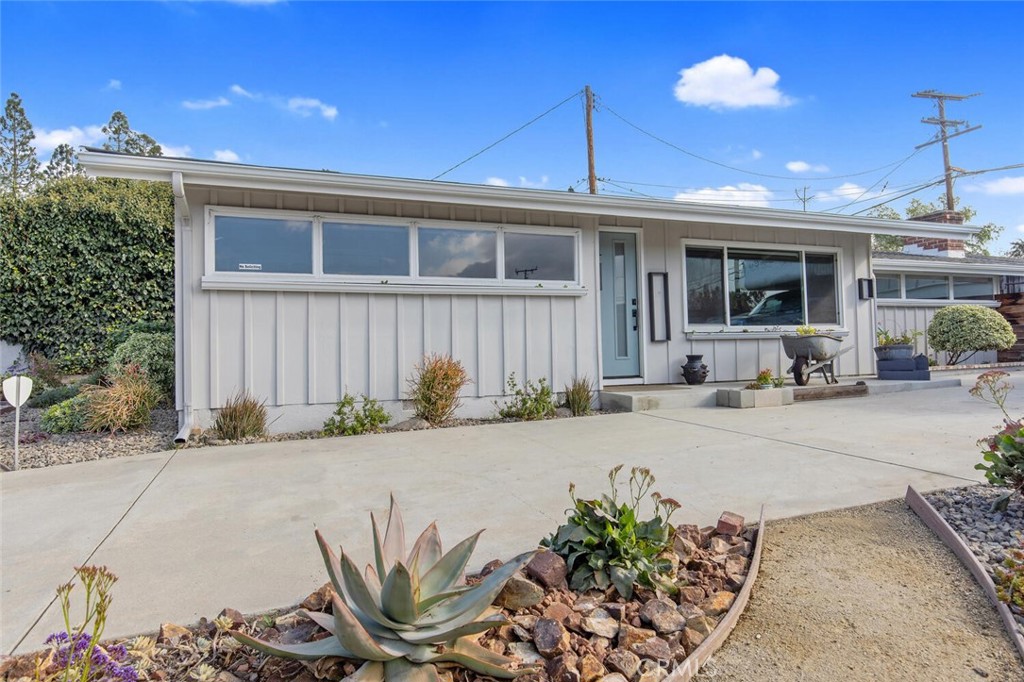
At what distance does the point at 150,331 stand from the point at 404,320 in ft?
14.6

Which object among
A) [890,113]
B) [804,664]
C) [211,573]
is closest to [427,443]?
[211,573]

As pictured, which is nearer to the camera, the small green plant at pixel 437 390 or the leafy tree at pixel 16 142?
the small green plant at pixel 437 390

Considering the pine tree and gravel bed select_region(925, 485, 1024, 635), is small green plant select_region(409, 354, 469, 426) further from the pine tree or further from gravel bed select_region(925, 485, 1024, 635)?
the pine tree

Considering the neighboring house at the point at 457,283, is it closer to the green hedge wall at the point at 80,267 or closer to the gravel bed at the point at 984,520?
the gravel bed at the point at 984,520

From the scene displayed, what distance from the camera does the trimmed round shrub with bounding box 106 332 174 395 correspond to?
576cm

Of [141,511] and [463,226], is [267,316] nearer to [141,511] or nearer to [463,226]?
[463,226]

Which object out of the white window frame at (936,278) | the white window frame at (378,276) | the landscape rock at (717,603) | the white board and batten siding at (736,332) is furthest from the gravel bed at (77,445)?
the white window frame at (936,278)

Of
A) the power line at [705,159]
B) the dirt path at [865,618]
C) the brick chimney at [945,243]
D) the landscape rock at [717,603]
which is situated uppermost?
the power line at [705,159]

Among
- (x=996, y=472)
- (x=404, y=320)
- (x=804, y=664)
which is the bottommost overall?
(x=804, y=664)

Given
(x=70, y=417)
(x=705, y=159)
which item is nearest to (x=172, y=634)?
(x=70, y=417)

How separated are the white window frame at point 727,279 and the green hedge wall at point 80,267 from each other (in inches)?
317

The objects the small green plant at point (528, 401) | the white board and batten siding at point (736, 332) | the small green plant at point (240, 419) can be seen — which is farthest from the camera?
the white board and batten siding at point (736, 332)

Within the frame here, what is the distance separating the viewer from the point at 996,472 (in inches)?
84.4

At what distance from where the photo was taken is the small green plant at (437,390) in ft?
16.9
